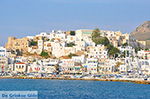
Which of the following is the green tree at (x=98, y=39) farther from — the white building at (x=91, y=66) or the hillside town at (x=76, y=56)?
the white building at (x=91, y=66)

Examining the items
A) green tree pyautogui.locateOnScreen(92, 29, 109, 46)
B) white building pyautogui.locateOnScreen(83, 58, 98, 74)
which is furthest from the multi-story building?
white building pyautogui.locateOnScreen(83, 58, 98, 74)

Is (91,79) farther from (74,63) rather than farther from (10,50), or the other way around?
(10,50)

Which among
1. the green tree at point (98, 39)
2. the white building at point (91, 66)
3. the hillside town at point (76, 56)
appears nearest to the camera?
the hillside town at point (76, 56)

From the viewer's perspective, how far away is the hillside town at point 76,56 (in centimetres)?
9244

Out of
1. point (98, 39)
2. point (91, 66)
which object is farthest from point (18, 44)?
point (91, 66)

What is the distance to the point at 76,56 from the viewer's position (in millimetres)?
98625

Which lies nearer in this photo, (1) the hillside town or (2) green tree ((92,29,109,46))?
(1) the hillside town

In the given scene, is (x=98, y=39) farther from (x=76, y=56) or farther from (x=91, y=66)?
(x=91, y=66)

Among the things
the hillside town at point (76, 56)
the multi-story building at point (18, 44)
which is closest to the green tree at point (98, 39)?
the hillside town at point (76, 56)

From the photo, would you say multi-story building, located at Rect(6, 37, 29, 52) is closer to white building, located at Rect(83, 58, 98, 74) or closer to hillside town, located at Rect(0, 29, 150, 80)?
hillside town, located at Rect(0, 29, 150, 80)

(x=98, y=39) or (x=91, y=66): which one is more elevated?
(x=98, y=39)

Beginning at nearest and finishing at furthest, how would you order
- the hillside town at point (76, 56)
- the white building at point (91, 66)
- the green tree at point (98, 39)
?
the hillside town at point (76, 56) < the white building at point (91, 66) < the green tree at point (98, 39)

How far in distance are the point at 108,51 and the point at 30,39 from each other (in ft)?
57.0

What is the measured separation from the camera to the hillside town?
303 feet
